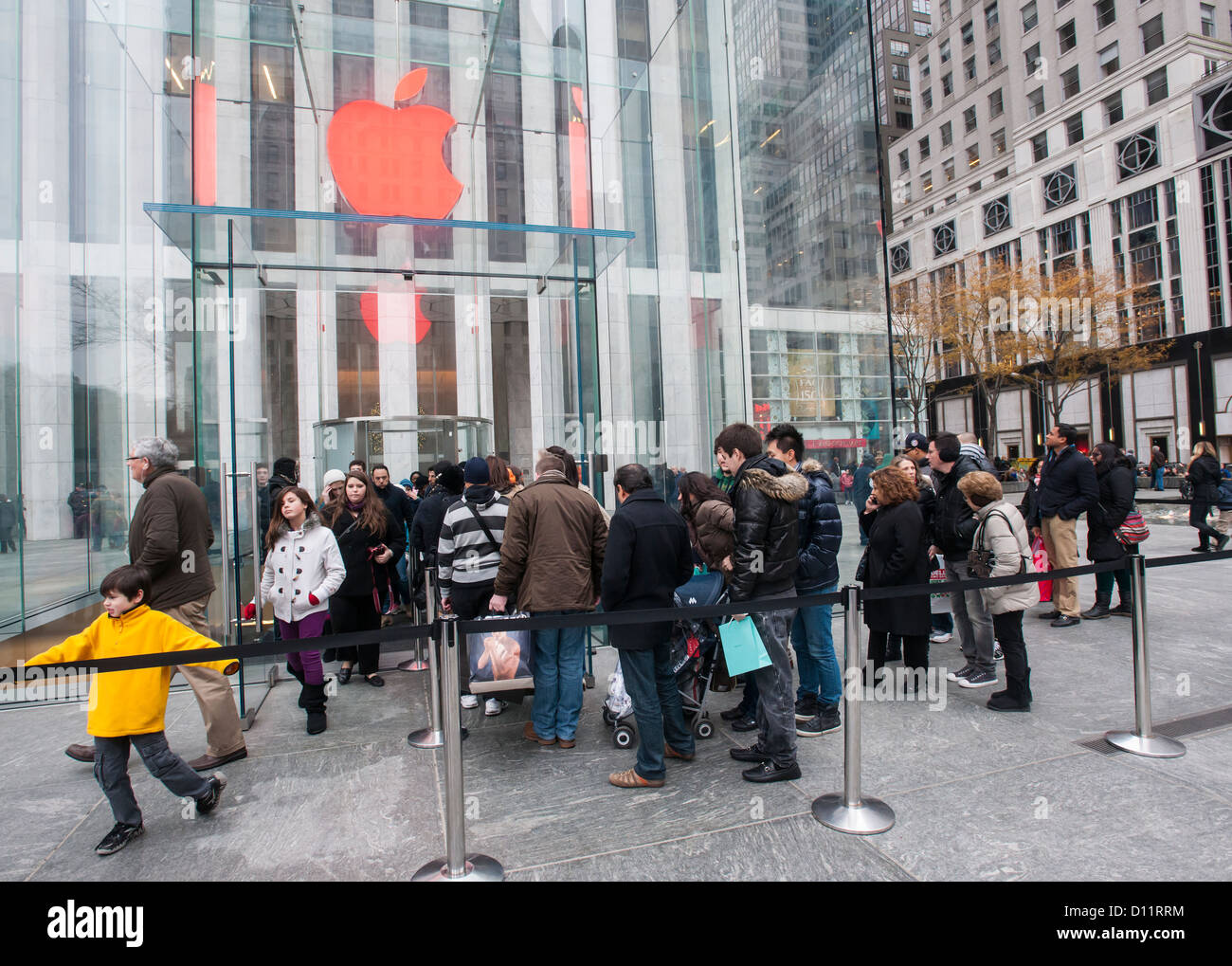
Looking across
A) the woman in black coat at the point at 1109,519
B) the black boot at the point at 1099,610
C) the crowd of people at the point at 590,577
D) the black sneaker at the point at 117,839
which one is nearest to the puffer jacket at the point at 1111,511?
the woman in black coat at the point at 1109,519

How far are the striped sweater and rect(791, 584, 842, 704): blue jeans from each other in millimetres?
2147

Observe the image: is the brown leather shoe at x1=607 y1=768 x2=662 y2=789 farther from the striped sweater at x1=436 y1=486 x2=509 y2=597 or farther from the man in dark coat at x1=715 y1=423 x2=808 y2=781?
the striped sweater at x1=436 y1=486 x2=509 y2=597

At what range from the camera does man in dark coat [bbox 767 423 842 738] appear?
475 cm

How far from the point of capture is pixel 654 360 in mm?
8617

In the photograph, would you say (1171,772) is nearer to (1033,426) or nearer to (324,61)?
(324,61)

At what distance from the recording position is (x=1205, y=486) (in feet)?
36.6

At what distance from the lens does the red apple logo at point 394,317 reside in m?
12.3

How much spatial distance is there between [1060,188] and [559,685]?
52.4m

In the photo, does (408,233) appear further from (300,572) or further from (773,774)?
(773,774)

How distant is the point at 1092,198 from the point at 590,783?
51.0m

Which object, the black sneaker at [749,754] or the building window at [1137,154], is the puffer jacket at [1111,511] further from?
the building window at [1137,154]

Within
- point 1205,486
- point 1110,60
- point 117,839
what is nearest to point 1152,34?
point 1110,60

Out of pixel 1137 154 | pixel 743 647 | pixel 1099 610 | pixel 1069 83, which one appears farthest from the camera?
pixel 1069 83

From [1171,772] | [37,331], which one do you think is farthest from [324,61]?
[1171,772]
